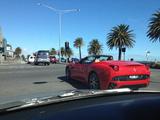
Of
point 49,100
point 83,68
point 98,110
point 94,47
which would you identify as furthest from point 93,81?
point 94,47

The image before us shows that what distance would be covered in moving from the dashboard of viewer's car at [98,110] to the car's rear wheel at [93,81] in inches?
411

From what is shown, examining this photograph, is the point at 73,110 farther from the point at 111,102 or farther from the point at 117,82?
the point at 117,82

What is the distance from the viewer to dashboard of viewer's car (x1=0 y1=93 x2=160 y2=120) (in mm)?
2785

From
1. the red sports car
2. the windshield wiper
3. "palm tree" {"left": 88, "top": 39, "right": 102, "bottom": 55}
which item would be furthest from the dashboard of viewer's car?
"palm tree" {"left": 88, "top": 39, "right": 102, "bottom": 55}

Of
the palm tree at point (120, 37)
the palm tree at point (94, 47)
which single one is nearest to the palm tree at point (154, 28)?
the palm tree at point (120, 37)

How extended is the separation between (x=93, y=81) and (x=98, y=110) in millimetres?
11145

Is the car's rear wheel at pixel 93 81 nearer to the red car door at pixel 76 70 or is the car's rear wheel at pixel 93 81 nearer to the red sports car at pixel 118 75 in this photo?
the red sports car at pixel 118 75

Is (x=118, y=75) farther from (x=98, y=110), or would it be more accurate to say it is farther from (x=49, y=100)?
(x=98, y=110)

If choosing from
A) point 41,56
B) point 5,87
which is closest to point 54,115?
point 5,87

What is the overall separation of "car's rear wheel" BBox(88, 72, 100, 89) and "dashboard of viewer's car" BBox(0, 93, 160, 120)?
10.5m

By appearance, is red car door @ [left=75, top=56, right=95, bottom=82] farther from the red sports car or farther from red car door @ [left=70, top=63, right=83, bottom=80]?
the red sports car

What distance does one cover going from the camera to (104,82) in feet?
43.2

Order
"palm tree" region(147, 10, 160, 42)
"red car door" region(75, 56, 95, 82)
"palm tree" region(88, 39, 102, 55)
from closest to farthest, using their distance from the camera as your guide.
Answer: "red car door" region(75, 56, 95, 82) < "palm tree" region(147, 10, 160, 42) < "palm tree" region(88, 39, 102, 55)

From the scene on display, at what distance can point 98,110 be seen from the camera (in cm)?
290
